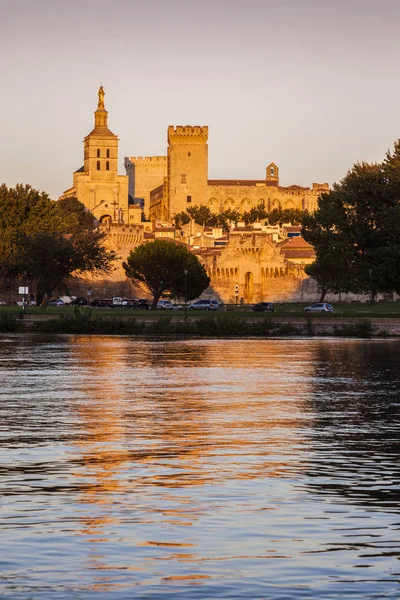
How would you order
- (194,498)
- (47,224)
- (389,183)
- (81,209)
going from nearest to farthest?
(194,498) < (389,183) < (47,224) < (81,209)

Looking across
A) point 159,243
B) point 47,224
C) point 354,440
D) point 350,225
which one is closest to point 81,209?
point 159,243

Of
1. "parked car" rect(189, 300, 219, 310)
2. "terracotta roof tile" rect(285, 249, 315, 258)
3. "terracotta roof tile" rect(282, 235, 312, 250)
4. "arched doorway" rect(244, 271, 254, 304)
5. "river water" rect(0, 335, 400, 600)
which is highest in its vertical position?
"terracotta roof tile" rect(282, 235, 312, 250)

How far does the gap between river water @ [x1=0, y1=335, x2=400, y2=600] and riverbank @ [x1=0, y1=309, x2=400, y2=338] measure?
128 ft

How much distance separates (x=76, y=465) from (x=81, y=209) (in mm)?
173972

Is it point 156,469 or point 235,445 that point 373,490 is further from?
point 235,445

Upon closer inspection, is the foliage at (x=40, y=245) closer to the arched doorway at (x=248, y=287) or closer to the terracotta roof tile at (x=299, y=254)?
the arched doorway at (x=248, y=287)

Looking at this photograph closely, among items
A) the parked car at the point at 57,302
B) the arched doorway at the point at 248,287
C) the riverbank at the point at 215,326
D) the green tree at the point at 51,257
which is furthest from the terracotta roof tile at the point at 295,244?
the riverbank at the point at 215,326

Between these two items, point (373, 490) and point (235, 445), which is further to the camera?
point (235, 445)

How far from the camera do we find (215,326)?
2958 inches

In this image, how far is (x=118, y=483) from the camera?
55.7 feet

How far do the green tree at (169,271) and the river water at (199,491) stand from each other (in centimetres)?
8577

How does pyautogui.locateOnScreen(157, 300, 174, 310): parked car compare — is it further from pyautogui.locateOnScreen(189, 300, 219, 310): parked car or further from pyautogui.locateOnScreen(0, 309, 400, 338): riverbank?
pyautogui.locateOnScreen(0, 309, 400, 338): riverbank

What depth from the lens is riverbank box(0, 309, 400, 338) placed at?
73.8 m

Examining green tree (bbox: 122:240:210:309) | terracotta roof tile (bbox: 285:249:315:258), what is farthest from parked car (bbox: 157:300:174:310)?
terracotta roof tile (bbox: 285:249:315:258)
